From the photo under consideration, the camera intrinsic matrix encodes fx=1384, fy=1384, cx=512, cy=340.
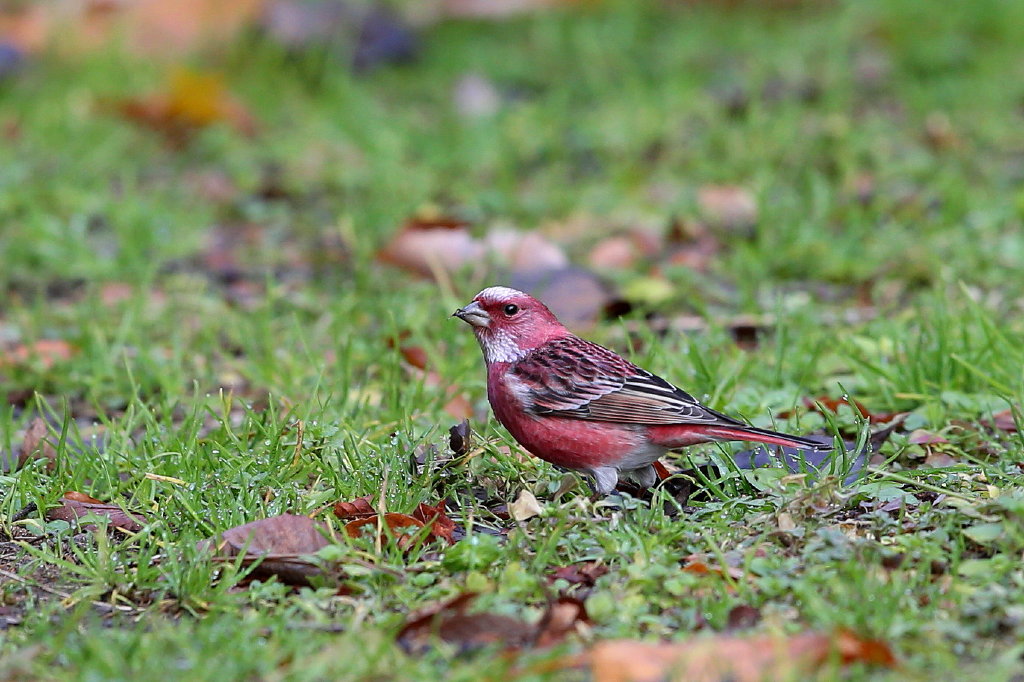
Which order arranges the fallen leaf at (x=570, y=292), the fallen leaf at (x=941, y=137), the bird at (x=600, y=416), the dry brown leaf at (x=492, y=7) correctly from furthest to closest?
the dry brown leaf at (x=492, y=7), the fallen leaf at (x=941, y=137), the fallen leaf at (x=570, y=292), the bird at (x=600, y=416)

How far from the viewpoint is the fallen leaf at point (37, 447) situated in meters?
4.72

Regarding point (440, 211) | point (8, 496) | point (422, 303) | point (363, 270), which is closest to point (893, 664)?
point (8, 496)

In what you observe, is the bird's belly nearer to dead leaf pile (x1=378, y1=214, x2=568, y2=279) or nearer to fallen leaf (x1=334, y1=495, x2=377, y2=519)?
fallen leaf (x1=334, y1=495, x2=377, y2=519)

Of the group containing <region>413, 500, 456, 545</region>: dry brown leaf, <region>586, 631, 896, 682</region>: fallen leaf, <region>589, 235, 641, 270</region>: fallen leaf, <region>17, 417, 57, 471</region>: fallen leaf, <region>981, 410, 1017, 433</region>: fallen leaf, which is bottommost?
<region>17, 417, 57, 471</region>: fallen leaf

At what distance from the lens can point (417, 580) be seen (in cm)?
378

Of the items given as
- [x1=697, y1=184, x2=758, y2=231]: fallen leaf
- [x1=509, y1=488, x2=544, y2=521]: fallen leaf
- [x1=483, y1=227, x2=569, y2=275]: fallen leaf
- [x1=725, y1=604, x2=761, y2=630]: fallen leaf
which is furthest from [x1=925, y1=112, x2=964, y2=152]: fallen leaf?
[x1=725, y1=604, x2=761, y2=630]: fallen leaf

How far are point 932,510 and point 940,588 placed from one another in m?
0.51

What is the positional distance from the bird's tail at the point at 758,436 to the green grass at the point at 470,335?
15 cm

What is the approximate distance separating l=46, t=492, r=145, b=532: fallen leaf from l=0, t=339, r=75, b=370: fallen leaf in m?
1.58

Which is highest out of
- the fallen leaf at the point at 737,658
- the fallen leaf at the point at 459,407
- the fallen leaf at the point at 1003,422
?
the fallen leaf at the point at 737,658

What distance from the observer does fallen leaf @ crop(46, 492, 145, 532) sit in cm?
424

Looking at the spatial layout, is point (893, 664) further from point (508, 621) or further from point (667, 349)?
point (667, 349)

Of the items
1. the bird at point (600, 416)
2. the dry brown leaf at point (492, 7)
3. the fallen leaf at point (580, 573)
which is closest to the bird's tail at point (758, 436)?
the bird at point (600, 416)

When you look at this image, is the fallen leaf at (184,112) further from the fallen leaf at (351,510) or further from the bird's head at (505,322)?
the fallen leaf at (351,510)
